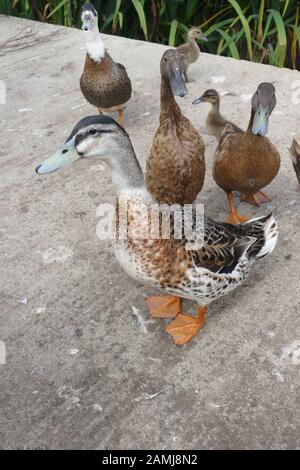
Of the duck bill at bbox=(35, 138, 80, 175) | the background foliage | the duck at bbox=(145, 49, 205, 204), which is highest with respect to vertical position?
the duck bill at bbox=(35, 138, 80, 175)

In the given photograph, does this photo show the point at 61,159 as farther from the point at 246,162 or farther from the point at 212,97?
the point at 212,97

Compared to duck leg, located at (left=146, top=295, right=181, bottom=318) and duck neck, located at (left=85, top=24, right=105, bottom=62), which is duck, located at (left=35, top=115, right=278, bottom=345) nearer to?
duck leg, located at (left=146, top=295, right=181, bottom=318)

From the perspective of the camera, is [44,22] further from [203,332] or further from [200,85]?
[203,332]

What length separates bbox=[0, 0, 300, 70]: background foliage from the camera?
5207 millimetres

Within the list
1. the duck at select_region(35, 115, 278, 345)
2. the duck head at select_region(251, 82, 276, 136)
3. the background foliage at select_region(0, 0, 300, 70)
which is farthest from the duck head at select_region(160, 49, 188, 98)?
the background foliage at select_region(0, 0, 300, 70)

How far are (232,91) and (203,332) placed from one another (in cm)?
266

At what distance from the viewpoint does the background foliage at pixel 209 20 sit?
17.1ft

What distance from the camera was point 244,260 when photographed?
2.52 m

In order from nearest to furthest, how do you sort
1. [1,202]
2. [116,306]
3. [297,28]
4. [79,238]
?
1. [116,306]
2. [79,238]
3. [1,202]
4. [297,28]

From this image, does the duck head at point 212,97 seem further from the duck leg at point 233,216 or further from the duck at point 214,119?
the duck leg at point 233,216

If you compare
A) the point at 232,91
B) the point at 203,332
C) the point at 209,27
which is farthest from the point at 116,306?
the point at 209,27

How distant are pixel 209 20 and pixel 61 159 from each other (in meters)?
4.14

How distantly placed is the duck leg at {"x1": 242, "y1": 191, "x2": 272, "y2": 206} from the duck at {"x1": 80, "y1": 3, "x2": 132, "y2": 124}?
4.37 ft

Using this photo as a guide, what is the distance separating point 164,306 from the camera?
2.65m
